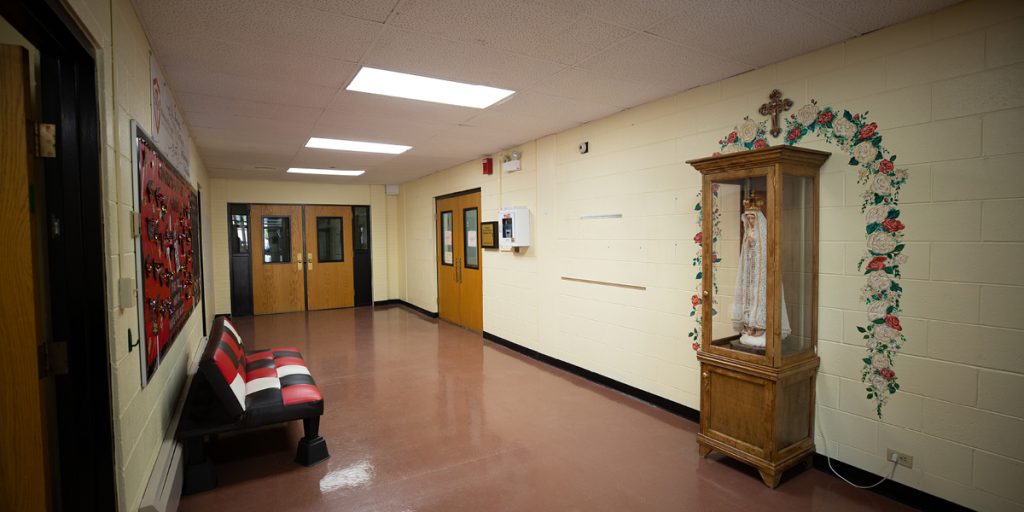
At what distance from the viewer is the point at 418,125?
4.73 m

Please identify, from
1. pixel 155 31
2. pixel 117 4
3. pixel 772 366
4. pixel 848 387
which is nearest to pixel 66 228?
pixel 117 4

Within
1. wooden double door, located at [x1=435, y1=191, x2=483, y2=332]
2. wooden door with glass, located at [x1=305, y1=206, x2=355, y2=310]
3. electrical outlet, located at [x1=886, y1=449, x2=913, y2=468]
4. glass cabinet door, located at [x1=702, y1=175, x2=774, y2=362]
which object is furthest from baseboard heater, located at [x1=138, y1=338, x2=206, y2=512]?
wooden door with glass, located at [x1=305, y1=206, x2=355, y2=310]

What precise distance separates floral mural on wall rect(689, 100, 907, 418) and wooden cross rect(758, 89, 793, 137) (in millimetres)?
286

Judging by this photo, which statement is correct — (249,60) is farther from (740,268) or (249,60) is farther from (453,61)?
(740,268)

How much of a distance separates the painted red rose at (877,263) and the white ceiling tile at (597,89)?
177 cm

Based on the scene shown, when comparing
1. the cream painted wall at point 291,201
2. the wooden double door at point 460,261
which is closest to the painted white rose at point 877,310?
the wooden double door at point 460,261

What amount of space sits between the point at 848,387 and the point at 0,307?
3.83m

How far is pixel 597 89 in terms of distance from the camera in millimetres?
3658

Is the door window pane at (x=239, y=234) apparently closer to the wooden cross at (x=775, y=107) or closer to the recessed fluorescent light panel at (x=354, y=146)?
the recessed fluorescent light panel at (x=354, y=146)

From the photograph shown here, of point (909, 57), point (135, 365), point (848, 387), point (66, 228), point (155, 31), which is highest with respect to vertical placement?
point (155, 31)

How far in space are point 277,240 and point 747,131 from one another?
27.0ft

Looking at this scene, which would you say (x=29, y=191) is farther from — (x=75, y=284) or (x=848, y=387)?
(x=848, y=387)

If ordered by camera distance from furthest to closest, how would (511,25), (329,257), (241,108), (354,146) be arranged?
(329,257)
(354,146)
(241,108)
(511,25)

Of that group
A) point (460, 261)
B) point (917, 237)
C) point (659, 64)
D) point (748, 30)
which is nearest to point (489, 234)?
point (460, 261)
